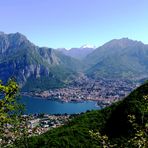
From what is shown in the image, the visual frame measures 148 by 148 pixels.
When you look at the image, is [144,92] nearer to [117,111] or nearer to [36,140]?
[117,111]

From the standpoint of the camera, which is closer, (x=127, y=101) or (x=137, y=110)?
(x=137, y=110)

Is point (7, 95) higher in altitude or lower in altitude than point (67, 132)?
higher

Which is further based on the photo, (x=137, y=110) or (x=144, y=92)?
(x=144, y=92)

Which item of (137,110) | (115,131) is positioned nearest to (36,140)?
(115,131)

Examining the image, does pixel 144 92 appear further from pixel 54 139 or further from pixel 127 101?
pixel 54 139

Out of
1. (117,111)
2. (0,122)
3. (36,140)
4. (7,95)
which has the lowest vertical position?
(36,140)

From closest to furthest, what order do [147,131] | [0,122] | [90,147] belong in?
[147,131], [0,122], [90,147]

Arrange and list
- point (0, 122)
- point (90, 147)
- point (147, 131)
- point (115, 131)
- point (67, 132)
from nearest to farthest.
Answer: point (147, 131) → point (0, 122) → point (90, 147) → point (115, 131) → point (67, 132)

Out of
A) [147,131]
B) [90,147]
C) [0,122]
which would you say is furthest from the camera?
[90,147]

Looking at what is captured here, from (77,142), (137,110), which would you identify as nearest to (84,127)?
(77,142)
